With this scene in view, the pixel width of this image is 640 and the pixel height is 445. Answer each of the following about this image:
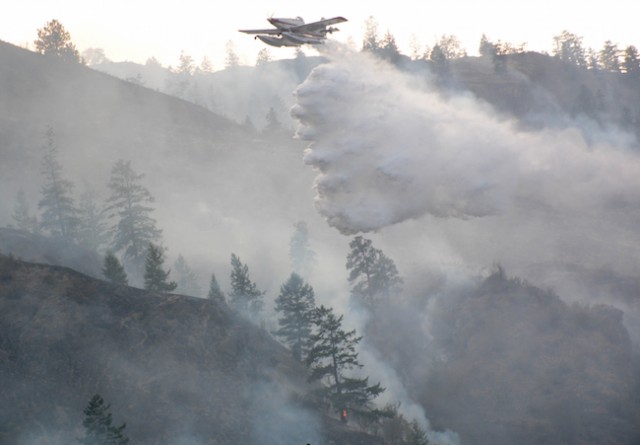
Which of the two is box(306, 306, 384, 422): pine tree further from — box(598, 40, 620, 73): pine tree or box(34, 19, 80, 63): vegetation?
box(598, 40, 620, 73): pine tree

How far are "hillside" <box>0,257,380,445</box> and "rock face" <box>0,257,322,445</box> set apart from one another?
0.19ft

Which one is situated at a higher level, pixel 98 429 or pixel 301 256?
pixel 301 256

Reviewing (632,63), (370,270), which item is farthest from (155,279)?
(632,63)

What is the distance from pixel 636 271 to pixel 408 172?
39.7 metres

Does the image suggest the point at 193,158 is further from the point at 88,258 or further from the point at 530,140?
the point at 530,140

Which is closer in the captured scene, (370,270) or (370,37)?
(370,270)

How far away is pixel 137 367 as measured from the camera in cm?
Answer: 3847

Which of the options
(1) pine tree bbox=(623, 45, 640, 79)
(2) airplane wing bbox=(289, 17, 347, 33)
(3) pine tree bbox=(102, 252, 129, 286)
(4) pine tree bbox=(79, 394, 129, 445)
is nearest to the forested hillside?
(3) pine tree bbox=(102, 252, 129, 286)

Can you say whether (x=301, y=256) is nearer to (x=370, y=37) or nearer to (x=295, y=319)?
(x=295, y=319)

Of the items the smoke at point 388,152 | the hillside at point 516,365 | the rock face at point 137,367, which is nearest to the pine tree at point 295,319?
the rock face at point 137,367

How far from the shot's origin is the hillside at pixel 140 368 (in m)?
34.8

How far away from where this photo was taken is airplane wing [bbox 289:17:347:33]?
3481 cm

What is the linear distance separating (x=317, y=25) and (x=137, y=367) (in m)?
21.3

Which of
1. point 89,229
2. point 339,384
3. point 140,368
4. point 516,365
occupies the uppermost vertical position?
point 89,229
